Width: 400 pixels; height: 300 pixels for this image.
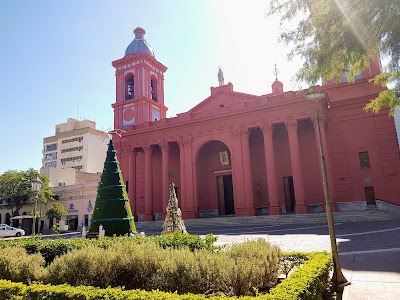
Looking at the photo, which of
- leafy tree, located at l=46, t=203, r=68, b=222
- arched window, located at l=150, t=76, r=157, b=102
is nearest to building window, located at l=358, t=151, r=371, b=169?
arched window, located at l=150, t=76, r=157, b=102

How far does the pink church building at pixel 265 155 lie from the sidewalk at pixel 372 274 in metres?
13.8

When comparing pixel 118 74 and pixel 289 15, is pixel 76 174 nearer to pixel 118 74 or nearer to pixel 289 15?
pixel 118 74

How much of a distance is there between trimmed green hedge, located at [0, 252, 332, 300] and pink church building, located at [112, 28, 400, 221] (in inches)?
737

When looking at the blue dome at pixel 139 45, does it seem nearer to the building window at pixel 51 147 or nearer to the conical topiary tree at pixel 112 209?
the conical topiary tree at pixel 112 209

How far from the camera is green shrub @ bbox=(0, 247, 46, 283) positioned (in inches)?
223

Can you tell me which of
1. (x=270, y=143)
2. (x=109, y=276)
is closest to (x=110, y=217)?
(x=109, y=276)

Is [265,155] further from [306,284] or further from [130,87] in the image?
[306,284]

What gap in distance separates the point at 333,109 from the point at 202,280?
22.8 metres

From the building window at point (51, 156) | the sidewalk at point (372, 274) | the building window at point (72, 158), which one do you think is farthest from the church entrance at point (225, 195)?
the building window at point (51, 156)

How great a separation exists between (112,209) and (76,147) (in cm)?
5623

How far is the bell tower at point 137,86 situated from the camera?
3456 centimetres

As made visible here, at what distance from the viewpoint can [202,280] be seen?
4488mm

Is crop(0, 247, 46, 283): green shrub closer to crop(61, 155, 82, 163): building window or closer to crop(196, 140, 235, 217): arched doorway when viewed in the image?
crop(196, 140, 235, 217): arched doorway

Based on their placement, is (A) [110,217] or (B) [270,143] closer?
(A) [110,217]
